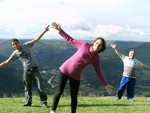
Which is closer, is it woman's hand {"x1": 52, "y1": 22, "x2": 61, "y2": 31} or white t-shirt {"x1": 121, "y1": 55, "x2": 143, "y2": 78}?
woman's hand {"x1": 52, "y1": 22, "x2": 61, "y2": 31}

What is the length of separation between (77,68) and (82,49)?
0.48 m

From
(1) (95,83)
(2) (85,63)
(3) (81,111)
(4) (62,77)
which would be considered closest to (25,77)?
(3) (81,111)

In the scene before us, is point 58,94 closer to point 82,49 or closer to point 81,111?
point 82,49

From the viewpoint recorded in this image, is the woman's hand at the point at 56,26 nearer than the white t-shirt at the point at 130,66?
Yes

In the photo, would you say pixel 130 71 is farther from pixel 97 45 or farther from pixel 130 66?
pixel 97 45

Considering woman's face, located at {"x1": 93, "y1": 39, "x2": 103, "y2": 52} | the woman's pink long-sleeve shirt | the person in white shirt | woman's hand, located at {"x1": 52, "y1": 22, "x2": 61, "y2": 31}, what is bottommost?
the person in white shirt

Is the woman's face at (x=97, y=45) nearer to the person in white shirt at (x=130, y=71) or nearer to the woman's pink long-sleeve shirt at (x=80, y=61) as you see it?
the woman's pink long-sleeve shirt at (x=80, y=61)

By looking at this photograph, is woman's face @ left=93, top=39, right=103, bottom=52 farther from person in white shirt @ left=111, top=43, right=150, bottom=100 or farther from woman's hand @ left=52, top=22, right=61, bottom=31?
person in white shirt @ left=111, top=43, right=150, bottom=100

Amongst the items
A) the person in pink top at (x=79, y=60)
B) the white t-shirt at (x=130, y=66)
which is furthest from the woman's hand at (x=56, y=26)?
the white t-shirt at (x=130, y=66)

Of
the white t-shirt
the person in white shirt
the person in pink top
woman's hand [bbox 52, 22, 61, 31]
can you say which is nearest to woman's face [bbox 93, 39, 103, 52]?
the person in pink top

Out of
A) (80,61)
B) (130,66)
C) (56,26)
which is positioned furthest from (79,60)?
(130,66)

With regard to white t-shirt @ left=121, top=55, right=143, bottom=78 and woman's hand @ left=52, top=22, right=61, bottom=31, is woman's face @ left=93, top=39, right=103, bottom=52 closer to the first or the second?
woman's hand @ left=52, top=22, right=61, bottom=31

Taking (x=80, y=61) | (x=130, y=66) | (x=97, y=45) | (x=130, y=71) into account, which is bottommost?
(x=130, y=71)

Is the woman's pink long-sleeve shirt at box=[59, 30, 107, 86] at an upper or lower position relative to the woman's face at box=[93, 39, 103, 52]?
lower
